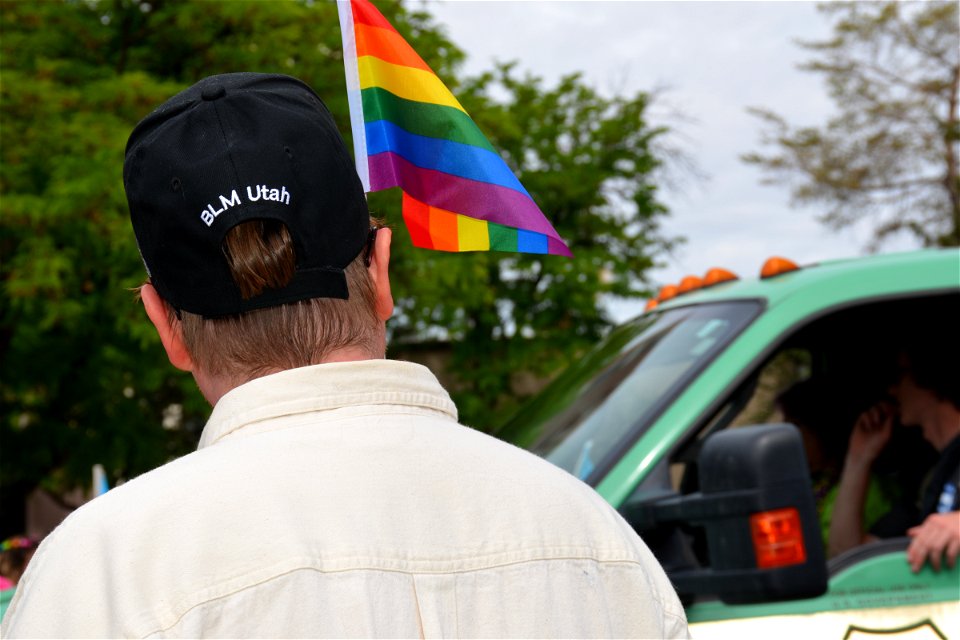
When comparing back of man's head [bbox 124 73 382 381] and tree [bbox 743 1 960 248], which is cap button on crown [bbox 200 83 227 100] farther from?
tree [bbox 743 1 960 248]

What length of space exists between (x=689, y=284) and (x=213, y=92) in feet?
9.08

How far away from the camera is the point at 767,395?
390cm

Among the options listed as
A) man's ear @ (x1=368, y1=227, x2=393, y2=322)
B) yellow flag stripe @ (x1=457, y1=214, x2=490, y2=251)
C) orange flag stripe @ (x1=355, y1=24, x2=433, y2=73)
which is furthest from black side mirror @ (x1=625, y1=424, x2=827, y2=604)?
man's ear @ (x1=368, y1=227, x2=393, y2=322)

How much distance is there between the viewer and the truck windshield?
2979 mm

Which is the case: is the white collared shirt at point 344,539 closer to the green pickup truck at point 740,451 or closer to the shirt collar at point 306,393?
the shirt collar at point 306,393

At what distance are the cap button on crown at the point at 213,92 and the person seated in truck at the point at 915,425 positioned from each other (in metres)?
2.56

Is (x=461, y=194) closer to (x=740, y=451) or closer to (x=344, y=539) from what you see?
(x=740, y=451)

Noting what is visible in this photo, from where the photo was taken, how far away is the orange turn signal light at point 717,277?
12.2ft

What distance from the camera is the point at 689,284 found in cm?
395

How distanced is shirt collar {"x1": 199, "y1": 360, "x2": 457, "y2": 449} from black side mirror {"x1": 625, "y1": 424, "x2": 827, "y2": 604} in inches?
48.8

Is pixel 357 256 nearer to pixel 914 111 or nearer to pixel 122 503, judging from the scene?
pixel 122 503

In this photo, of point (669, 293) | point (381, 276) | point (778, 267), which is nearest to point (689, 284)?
point (669, 293)

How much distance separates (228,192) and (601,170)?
21.9m

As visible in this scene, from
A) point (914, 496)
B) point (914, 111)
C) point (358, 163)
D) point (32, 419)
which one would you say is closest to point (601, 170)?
point (914, 111)
